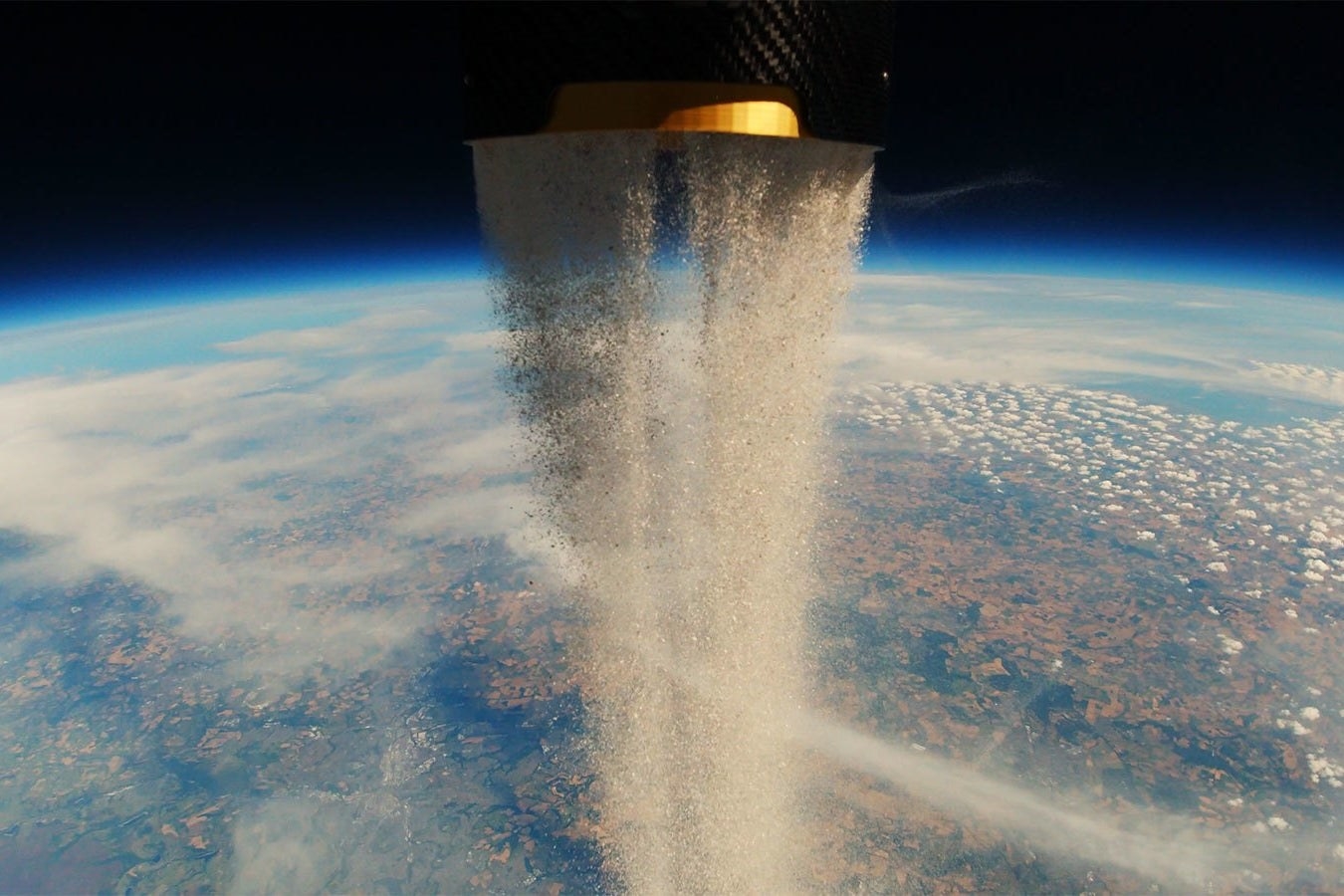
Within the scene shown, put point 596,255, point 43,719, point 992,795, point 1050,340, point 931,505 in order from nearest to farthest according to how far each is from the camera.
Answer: point 596,255
point 992,795
point 43,719
point 931,505
point 1050,340

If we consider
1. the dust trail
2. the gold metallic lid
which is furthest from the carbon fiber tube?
the dust trail

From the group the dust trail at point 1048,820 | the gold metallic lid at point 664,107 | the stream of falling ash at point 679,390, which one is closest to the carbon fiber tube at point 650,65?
the gold metallic lid at point 664,107

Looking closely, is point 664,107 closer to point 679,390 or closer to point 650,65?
point 650,65

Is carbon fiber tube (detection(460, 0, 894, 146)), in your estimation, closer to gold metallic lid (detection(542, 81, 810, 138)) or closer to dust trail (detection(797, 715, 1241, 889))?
gold metallic lid (detection(542, 81, 810, 138))

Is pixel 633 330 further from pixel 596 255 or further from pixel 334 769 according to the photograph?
pixel 334 769

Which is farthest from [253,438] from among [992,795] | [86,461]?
[992,795]
